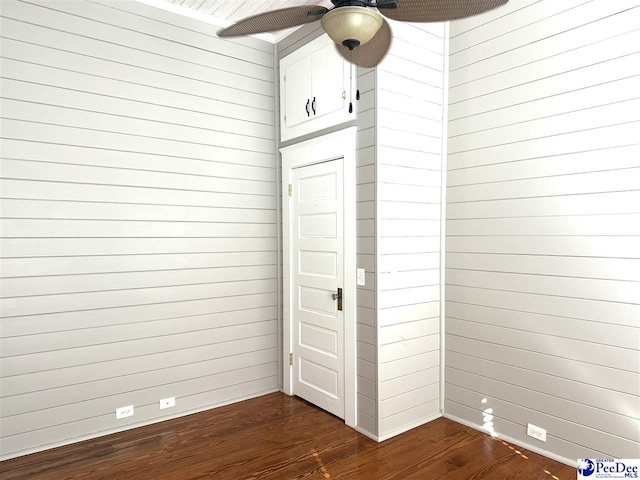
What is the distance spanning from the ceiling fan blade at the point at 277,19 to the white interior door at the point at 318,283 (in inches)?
56.2

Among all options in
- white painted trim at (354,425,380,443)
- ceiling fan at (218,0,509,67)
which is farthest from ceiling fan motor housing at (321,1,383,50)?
white painted trim at (354,425,380,443)

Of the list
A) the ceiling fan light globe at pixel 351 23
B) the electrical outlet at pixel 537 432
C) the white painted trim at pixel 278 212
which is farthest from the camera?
the white painted trim at pixel 278 212

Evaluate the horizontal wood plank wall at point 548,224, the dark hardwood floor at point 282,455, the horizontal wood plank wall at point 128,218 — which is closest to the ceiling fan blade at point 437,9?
the horizontal wood plank wall at point 548,224

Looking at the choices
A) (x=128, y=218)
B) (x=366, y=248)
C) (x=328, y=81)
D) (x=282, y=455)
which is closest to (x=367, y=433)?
(x=282, y=455)

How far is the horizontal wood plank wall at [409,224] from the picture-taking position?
2.87m

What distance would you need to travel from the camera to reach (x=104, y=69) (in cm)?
295

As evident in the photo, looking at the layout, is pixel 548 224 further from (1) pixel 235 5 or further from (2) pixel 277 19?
(1) pixel 235 5

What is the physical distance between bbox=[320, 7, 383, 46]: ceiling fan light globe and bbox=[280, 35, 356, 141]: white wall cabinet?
1470mm

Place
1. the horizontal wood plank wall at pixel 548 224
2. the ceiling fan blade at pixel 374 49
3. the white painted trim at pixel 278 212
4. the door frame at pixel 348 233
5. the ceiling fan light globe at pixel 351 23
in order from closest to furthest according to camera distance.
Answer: the ceiling fan light globe at pixel 351 23
the ceiling fan blade at pixel 374 49
the horizontal wood plank wall at pixel 548 224
the door frame at pixel 348 233
the white painted trim at pixel 278 212

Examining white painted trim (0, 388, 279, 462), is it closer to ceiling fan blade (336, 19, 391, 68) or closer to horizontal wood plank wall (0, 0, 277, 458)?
horizontal wood plank wall (0, 0, 277, 458)

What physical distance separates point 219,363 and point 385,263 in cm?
166

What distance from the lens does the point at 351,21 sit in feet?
4.70

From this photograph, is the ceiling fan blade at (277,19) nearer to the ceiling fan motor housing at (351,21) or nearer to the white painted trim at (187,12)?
the ceiling fan motor housing at (351,21)

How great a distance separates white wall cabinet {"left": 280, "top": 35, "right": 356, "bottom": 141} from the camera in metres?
3.06
